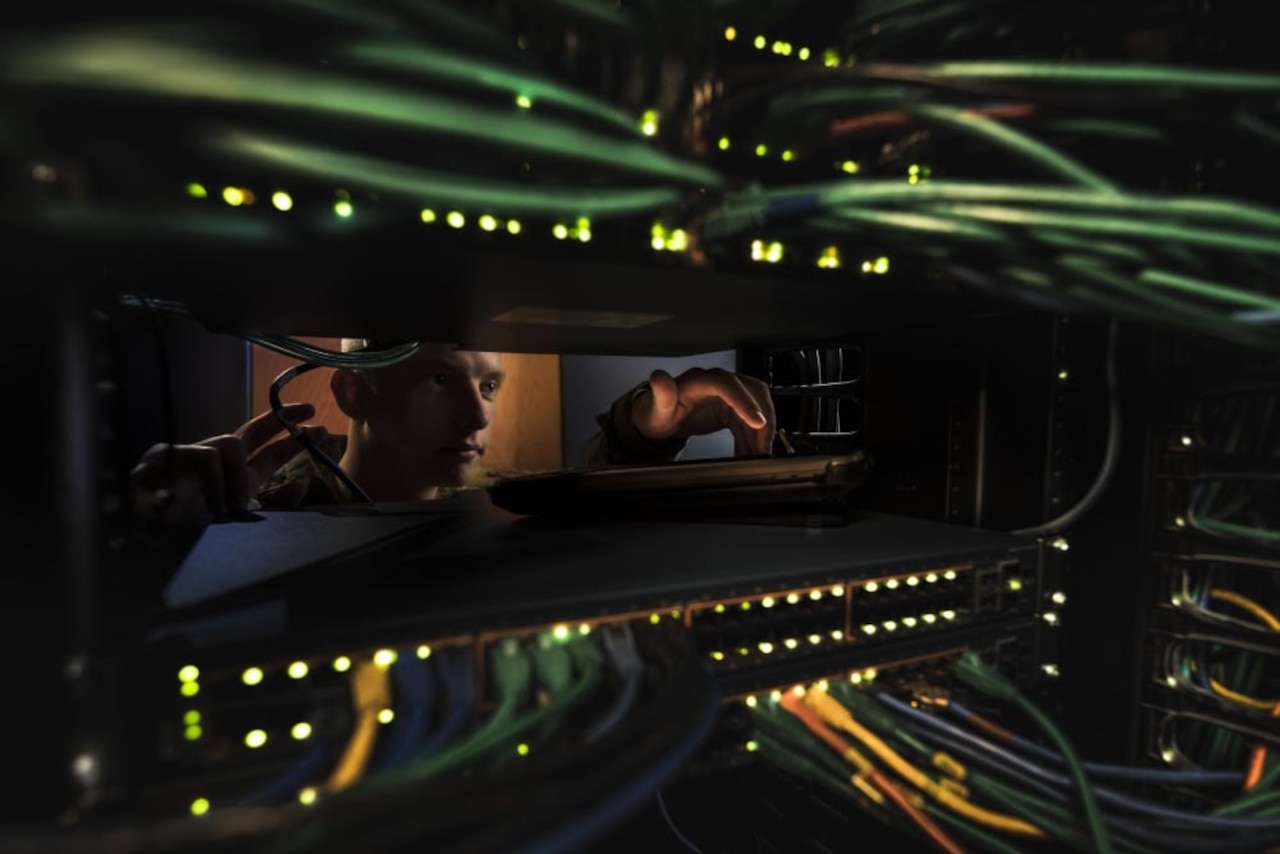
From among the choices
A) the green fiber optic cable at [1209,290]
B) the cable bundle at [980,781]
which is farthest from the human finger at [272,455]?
the green fiber optic cable at [1209,290]

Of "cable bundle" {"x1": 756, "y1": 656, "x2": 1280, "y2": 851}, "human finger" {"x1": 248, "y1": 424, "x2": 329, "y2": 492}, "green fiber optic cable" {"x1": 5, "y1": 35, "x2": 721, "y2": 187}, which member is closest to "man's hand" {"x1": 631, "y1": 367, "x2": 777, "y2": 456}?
"cable bundle" {"x1": 756, "y1": 656, "x2": 1280, "y2": 851}

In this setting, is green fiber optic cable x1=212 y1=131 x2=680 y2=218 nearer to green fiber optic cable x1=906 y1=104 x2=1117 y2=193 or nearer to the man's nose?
green fiber optic cable x1=906 y1=104 x2=1117 y2=193

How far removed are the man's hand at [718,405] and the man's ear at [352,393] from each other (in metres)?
0.68

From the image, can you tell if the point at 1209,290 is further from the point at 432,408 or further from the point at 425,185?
the point at 432,408

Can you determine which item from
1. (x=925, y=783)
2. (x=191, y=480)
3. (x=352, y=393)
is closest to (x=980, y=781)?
(x=925, y=783)

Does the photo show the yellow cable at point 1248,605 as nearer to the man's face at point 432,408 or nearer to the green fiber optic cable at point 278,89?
the green fiber optic cable at point 278,89

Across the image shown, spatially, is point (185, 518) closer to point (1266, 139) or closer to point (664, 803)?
point (664, 803)

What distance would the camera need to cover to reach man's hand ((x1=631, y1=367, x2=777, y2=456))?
74 cm

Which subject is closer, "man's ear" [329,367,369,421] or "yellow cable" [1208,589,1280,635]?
"yellow cable" [1208,589,1280,635]

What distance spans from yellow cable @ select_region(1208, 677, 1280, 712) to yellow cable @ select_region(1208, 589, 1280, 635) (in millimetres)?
62

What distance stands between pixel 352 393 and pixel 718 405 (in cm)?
82

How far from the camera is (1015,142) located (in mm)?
323

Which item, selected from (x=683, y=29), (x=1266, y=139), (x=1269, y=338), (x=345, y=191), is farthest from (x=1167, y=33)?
(x=345, y=191)

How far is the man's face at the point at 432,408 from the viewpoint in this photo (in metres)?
1.15
